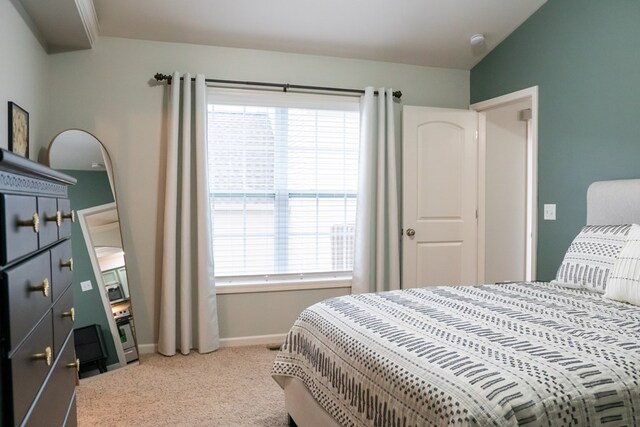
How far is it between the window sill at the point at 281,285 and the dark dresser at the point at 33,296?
6.66ft

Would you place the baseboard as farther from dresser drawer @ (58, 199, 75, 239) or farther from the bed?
dresser drawer @ (58, 199, 75, 239)

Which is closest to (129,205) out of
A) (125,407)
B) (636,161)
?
(125,407)

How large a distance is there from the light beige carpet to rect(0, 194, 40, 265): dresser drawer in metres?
1.63

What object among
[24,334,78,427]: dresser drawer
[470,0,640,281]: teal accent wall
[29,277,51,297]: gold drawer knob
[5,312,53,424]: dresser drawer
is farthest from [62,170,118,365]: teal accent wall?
[470,0,640,281]: teal accent wall

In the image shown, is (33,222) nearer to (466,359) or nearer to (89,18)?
(466,359)

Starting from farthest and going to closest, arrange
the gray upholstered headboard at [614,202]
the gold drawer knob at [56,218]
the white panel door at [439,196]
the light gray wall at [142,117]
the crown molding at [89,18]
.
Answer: the white panel door at [439,196] → the light gray wall at [142,117] → the crown molding at [89,18] → the gray upholstered headboard at [614,202] → the gold drawer knob at [56,218]

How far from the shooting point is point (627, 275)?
216 cm

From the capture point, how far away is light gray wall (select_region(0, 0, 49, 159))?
240cm

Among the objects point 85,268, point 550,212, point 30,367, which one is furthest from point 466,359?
point 85,268

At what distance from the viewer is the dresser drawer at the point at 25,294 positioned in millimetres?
926

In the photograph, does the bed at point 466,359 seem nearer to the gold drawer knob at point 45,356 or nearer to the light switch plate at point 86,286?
the gold drawer knob at point 45,356

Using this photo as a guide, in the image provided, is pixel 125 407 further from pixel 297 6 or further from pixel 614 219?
pixel 614 219

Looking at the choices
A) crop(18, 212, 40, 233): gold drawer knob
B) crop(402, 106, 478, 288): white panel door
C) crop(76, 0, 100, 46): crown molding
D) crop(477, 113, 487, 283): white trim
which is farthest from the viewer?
crop(477, 113, 487, 283): white trim

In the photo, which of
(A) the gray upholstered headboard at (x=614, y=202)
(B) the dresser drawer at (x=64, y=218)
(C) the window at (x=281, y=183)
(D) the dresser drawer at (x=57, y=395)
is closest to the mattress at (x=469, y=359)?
(A) the gray upholstered headboard at (x=614, y=202)
